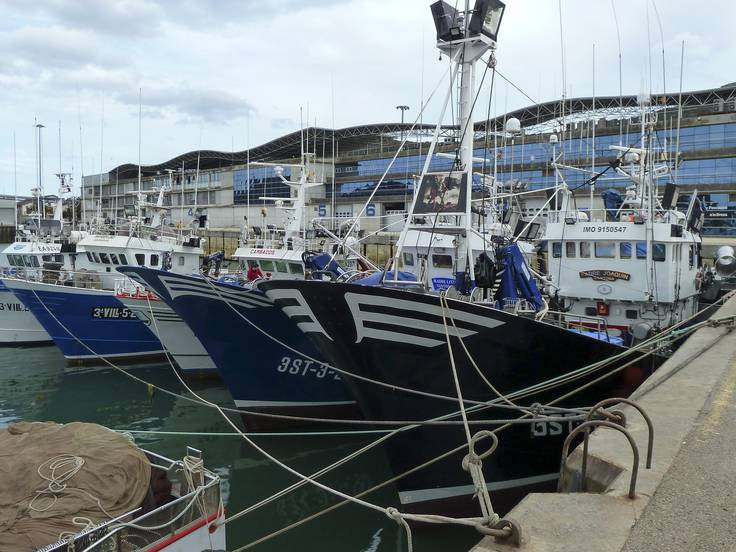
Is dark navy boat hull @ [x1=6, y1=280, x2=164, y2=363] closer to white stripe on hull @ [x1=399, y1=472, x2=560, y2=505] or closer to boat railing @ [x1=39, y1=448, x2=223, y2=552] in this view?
white stripe on hull @ [x1=399, y1=472, x2=560, y2=505]

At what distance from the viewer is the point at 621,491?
403 centimetres

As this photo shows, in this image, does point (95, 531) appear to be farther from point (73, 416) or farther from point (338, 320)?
point (73, 416)

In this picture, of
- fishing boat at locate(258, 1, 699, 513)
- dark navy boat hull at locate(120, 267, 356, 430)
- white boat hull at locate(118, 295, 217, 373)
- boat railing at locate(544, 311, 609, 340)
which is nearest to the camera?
fishing boat at locate(258, 1, 699, 513)

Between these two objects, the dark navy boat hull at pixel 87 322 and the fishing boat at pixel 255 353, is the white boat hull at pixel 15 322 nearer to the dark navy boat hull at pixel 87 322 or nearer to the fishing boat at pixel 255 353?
the dark navy boat hull at pixel 87 322

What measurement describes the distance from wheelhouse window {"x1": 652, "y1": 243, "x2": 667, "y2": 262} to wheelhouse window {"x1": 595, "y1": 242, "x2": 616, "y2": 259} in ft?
2.44

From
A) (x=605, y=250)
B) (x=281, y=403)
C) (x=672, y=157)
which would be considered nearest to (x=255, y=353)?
(x=281, y=403)

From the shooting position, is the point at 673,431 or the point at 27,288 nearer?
the point at 673,431

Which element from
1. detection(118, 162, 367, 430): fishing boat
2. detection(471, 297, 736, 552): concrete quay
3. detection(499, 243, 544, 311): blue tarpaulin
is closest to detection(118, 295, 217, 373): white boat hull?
detection(118, 162, 367, 430): fishing boat

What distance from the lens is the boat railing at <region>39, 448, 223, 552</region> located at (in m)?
4.34

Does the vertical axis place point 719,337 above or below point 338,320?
below

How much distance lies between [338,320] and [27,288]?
14443mm

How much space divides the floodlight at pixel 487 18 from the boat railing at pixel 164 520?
7320 millimetres

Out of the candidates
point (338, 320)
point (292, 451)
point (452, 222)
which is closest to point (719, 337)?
point (452, 222)

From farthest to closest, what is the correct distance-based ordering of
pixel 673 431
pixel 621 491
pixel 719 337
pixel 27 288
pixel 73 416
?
pixel 27 288 → pixel 73 416 → pixel 719 337 → pixel 673 431 → pixel 621 491
